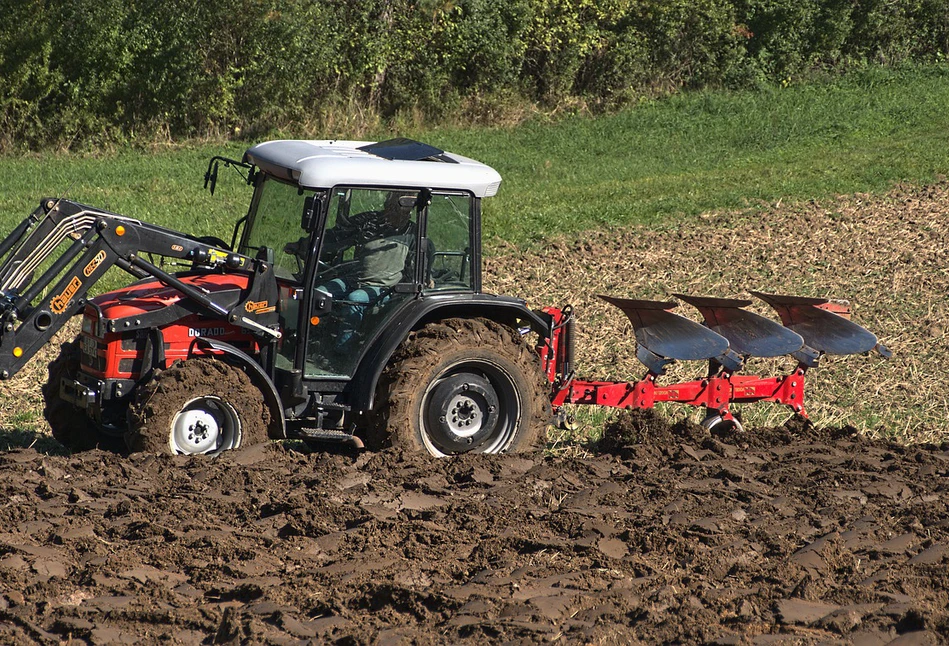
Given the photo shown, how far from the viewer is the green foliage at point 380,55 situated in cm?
2203

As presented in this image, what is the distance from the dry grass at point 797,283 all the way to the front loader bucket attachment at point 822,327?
61cm

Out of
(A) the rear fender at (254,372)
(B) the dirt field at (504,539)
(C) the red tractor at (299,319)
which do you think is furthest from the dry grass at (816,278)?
(A) the rear fender at (254,372)

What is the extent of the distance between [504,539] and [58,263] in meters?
2.82

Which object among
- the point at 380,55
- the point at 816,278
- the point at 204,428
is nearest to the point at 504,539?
the point at 204,428

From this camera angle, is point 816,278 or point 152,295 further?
point 816,278

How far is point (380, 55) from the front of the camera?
24.8 m

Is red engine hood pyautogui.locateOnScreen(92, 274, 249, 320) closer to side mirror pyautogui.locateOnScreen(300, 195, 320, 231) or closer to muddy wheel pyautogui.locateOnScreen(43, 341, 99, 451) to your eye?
muddy wheel pyautogui.locateOnScreen(43, 341, 99, 451)

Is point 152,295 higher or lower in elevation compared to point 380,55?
lower

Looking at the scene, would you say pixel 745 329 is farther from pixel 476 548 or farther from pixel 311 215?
pixel 476 548

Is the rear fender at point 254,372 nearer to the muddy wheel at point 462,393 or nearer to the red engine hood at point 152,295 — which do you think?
the red engine hood at point 152,295

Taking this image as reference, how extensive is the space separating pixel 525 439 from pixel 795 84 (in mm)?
22359

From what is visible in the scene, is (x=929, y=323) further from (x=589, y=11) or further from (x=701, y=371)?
(x=589, y=11)

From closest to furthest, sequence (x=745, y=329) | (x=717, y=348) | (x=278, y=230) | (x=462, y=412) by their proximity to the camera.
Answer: (x=278, y=230) → (x=462, y=412) → (x=717, y=348) → (x=745, y=329)

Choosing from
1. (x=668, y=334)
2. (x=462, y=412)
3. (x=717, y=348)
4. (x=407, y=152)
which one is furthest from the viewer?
(x=668, y=334)
